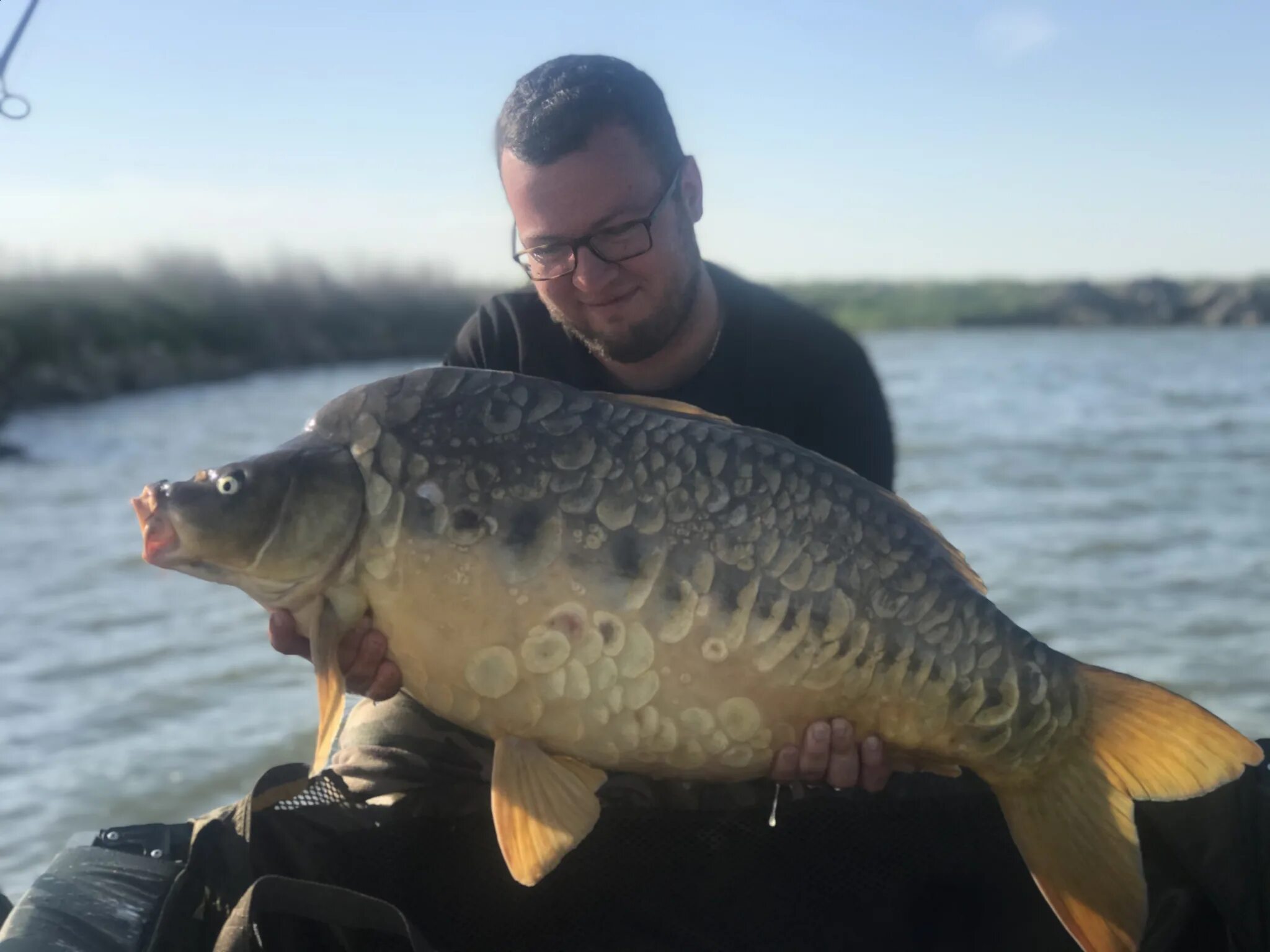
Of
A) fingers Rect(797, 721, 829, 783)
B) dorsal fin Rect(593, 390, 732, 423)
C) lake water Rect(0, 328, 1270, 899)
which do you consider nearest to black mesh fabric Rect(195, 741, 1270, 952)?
fingers Rect(797, 721, 829, 783)

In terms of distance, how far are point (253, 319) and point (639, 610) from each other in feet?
66.4

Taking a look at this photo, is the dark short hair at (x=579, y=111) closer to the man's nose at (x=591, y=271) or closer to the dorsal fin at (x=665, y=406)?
the man's nose at (x=591, y=271)

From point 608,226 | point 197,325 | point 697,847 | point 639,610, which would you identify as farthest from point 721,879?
point 197,325

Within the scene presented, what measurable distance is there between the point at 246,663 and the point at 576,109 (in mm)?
2447

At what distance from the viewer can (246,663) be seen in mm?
3885

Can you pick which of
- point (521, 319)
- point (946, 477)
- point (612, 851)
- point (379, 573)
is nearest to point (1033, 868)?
point (612, 851)

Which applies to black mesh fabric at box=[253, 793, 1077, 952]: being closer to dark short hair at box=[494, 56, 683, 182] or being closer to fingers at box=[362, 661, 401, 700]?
fingers at box=[362, 661, 401, 700]

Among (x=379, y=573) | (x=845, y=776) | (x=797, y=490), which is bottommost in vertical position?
(x=845, y=776)

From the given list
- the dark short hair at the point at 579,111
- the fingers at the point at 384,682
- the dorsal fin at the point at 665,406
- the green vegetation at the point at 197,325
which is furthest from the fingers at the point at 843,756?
the green vegetation at the point at 197,325

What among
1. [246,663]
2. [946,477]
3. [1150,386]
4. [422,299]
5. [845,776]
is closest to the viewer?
[845,776]

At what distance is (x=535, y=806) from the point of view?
1.45 meters

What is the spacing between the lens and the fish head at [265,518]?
1.42m

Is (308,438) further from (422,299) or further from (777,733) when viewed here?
(422,299)

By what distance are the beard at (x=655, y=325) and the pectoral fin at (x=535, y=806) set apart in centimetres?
81
